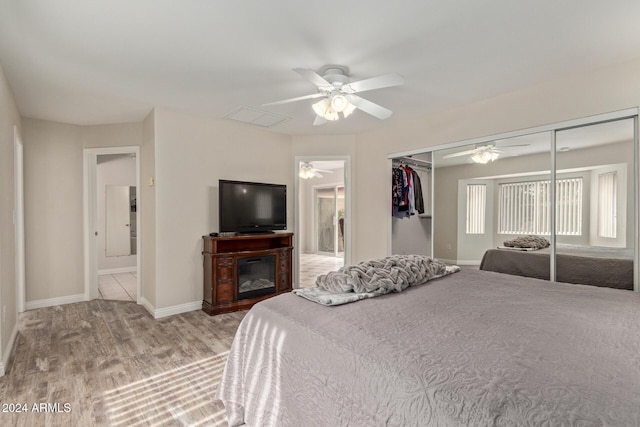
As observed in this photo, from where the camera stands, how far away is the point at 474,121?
341 cm

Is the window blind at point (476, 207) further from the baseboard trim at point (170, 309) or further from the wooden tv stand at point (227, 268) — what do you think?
the baseboard trim at point (170, 309)

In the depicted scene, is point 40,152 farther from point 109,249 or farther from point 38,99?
point 109,249

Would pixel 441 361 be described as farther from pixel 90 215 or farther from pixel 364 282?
pixel 90 215

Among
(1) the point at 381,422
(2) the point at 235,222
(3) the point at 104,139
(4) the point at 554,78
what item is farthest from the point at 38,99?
(4) the point at 554,78

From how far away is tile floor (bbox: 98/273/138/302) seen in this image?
14.7 ft

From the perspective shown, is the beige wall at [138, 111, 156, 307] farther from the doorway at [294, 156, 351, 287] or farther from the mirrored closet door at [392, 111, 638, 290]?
the doorway at [294, 156, 351, 287]

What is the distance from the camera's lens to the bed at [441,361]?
2.88 ft

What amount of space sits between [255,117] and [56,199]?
2758mm

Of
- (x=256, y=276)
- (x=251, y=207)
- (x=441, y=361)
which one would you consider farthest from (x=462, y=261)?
(x=441, y=361)

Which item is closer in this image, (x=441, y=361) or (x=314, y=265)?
(x=441, y=361)

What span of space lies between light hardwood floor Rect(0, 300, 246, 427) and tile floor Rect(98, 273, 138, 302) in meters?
0.78

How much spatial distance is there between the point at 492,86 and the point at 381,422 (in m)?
2.99

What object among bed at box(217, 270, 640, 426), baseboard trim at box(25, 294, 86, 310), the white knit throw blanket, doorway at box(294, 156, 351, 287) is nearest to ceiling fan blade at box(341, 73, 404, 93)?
the white knit throw blanket

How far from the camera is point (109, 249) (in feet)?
20.1
